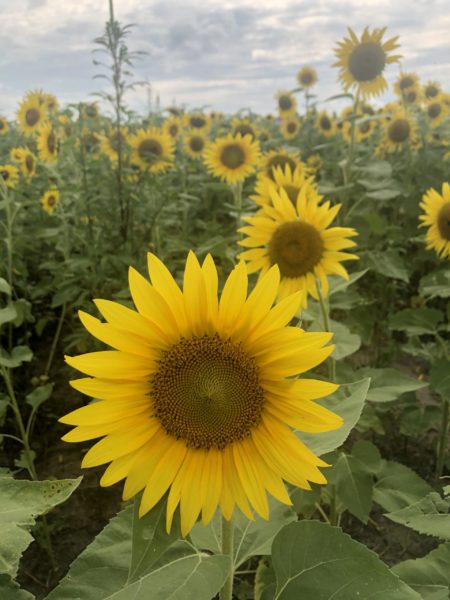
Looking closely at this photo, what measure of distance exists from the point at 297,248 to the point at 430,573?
1256 millimetres

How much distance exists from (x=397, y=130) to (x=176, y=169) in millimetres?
2305

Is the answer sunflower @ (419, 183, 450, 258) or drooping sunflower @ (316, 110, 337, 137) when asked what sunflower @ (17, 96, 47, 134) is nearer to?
drooping sunflower @ (316, 110, 337, 137)

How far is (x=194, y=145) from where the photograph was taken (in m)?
6.67

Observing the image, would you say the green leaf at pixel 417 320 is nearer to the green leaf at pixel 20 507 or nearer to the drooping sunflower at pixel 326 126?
the green leaf at pixel 20 507

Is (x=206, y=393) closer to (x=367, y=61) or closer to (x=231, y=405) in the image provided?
(x=231, y=405)

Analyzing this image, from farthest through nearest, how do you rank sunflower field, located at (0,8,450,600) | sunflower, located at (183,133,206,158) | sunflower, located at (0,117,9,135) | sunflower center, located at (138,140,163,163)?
1. sunflower, located at (0,117,9,135)
2. sunflower, located at (183,133,206,158)
3. sunflower center, located at (138,140,163,163)
4. sunflower field, located at (0,8,450,600)

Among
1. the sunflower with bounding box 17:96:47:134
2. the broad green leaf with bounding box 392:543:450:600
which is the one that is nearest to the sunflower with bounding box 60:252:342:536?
the broad green leaf with bounding box 392:543:450:600

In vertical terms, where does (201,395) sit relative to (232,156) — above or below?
below

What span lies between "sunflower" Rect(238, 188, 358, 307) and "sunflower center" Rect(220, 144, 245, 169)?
2596 mm

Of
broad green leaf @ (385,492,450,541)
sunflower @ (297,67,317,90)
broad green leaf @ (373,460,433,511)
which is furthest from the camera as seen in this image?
sunflower @ (297,67,317,90)

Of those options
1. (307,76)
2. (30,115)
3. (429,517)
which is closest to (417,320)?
(429,517)

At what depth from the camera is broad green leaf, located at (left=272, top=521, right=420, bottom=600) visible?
0.99 meters

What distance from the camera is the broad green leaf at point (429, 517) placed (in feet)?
3.85

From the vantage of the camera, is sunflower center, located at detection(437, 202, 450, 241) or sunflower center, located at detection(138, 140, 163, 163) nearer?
sunflower center, located at detection(437, 202, 450, 241)
